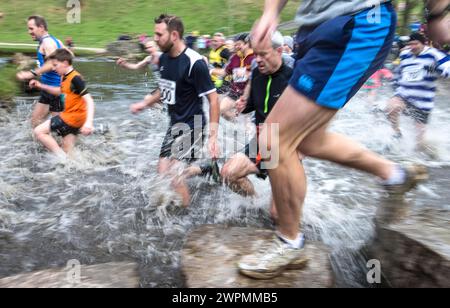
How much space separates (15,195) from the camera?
14.5 ft

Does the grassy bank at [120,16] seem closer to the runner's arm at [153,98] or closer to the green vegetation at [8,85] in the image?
the green vegetation at [8,85]

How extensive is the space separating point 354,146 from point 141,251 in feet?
5.52

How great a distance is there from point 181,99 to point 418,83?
11.5 ft

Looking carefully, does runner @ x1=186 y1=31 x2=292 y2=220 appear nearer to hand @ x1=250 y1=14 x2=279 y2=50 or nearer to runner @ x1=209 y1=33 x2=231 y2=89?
hand @ x1=250 y1=14 x2=279 y2=50

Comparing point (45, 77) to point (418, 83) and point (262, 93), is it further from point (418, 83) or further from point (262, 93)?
point (418, 83)

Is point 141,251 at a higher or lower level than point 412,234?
lower

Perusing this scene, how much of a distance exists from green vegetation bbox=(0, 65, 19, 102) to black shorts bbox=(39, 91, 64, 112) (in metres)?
2.06

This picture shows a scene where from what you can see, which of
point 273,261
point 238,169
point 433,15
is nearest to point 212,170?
point 238,169

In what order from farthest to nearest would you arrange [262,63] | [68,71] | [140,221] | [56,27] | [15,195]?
[56,27] → [68,71] → [15,195] → [140,221] → [262,63]

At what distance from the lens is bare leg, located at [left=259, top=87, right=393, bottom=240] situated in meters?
2.33

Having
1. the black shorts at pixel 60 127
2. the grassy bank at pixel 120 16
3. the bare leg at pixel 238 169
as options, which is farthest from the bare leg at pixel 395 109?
the grassy bank at pixel 120 16
